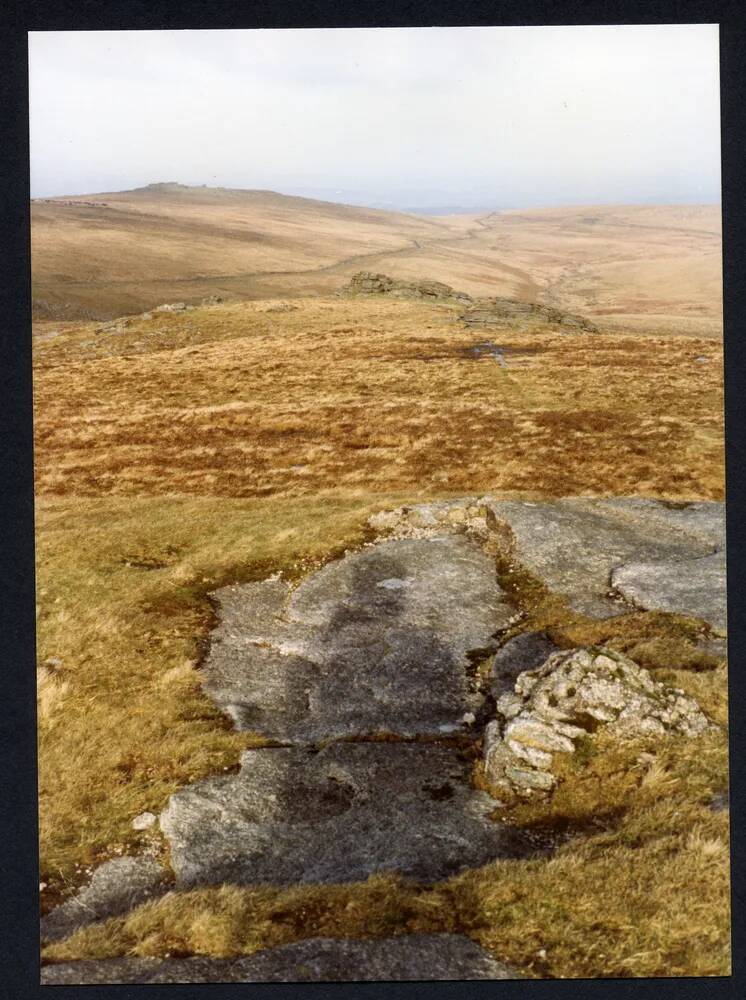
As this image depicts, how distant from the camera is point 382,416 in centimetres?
3809

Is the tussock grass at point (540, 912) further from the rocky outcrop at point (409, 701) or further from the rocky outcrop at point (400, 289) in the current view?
the rocky outcrop at point (400, 289)

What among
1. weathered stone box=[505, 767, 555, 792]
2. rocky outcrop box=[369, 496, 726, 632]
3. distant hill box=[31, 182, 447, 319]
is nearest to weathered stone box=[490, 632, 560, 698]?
rocky outcrop box=[369, 496, 726, 632]

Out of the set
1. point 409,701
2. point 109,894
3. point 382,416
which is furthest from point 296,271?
point 109,894

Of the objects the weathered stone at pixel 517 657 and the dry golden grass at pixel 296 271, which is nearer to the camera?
the weathered stone at pixel 517 657

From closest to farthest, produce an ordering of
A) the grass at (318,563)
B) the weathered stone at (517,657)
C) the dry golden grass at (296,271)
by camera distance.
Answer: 1. the grass at (318,563)
2. the weathered stone at (517,657)
3. the dry golden grass at (296,271)

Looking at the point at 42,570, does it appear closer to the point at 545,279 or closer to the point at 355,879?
the point at 355,879

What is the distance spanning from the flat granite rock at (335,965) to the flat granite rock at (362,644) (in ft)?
12.2

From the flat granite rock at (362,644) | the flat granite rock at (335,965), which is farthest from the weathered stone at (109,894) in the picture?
the flat granite rock at (362,644)

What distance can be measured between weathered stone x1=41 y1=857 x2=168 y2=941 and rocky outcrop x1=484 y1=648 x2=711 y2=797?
4461mm

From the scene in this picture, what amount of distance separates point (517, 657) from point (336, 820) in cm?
475

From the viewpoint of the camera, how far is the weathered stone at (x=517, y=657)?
13000mm

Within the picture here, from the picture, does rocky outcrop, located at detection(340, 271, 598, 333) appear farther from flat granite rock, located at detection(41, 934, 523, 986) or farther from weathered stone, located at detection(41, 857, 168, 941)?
flat granite rock, located at detection(41, 934, 523, 986)

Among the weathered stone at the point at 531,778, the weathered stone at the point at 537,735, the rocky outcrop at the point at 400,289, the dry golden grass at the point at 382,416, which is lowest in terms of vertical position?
the weathered stone at the point at 531,778

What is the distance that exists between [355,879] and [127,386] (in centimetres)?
4638
